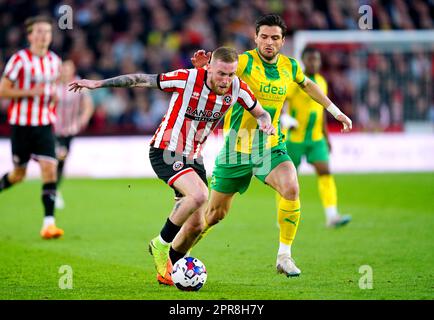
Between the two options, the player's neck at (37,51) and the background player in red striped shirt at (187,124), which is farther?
the player's neck at (37,51)

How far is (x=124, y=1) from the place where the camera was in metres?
22.4

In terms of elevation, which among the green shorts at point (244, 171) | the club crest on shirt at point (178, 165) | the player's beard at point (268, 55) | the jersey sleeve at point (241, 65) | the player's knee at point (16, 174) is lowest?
the player's knee at point (16, 174)

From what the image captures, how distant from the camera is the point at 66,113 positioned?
48.2 feet

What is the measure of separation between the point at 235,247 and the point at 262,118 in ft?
9.06

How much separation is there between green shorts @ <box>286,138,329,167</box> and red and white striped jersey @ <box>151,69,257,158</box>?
177 inches

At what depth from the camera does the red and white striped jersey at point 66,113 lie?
14602mm

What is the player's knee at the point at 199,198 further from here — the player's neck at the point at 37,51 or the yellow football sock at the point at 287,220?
the player's neck at the point at 37,51

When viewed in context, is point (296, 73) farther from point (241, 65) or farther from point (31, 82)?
point (31, 82)

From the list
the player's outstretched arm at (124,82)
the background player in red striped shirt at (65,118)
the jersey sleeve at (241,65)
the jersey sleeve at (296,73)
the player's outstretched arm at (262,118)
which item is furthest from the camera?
the background player in red striped shirt at (65,118)

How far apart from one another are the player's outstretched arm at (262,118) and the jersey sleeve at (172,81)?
711 mm

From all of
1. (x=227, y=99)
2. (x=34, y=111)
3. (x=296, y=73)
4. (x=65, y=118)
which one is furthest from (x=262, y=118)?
(x=65, y=118)

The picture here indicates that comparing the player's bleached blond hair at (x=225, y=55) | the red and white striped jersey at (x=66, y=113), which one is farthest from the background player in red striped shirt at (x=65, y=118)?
the player's bleached blond hair at (x=225, y=55)

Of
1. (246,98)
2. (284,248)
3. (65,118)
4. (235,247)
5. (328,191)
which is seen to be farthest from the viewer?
(65,118)
